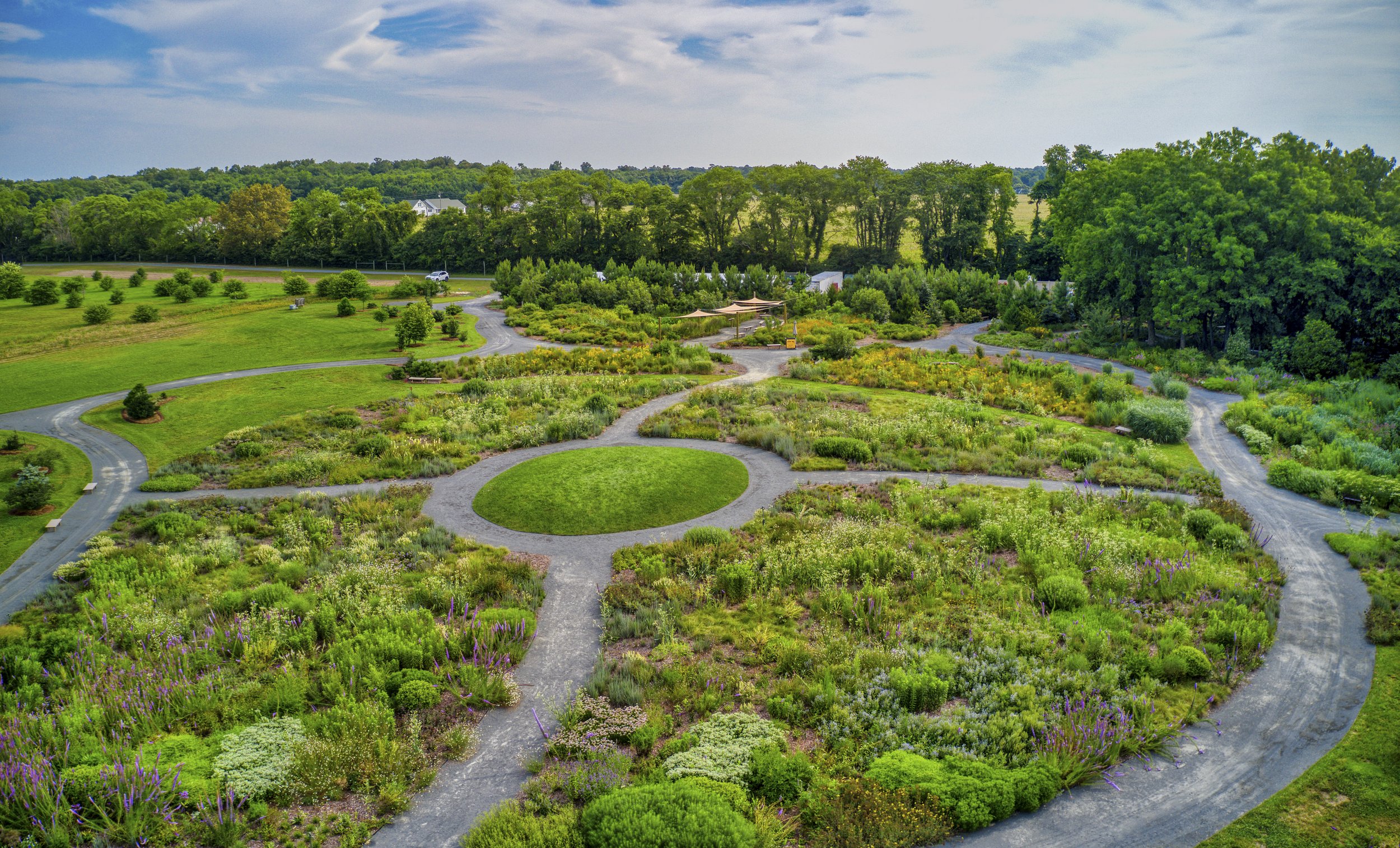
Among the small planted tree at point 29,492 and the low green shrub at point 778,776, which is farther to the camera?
the small planted tree at point 29,492

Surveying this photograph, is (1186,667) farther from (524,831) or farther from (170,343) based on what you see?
(170,343)

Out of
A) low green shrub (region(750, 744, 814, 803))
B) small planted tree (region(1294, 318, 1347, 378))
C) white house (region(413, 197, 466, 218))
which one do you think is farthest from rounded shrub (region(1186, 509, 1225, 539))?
white house (region(413, 197, 466, 218))

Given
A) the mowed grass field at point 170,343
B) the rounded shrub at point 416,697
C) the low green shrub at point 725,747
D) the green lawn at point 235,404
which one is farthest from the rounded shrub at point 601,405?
the low green shrub at point 725,747

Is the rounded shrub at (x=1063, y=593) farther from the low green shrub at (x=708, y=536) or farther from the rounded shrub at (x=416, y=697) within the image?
the rounded shrub at (x=416, y=697)

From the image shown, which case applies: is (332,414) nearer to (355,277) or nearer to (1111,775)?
(1111,775)

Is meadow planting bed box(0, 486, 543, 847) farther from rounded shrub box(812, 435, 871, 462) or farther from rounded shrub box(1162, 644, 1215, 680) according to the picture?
rounded shrub box(1162, 644, 1215, 680)

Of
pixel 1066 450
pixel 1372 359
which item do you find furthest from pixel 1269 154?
pixel 1066 450
